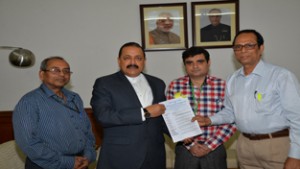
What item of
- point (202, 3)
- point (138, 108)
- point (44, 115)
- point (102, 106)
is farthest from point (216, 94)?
point (202, 3)

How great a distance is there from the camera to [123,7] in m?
3.59

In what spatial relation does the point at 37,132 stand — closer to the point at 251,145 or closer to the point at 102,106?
the point at 102,106

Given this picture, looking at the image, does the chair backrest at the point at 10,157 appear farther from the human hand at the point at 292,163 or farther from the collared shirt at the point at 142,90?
the human hand at the point at 292,163

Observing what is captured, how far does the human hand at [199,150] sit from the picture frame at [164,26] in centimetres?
170

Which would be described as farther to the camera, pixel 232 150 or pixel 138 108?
pixel 232 150

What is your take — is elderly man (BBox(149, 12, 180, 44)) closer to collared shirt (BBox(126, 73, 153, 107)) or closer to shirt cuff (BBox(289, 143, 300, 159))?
collared shirt (BBox(126, 73, 153, 107))

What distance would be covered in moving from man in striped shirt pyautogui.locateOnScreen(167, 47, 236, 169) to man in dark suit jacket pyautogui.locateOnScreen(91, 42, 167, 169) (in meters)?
0.30

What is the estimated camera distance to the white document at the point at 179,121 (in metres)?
2.17

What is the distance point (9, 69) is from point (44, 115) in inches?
82.7

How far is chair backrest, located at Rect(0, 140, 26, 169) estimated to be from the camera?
2658mm

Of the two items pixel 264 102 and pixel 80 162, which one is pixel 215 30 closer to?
pixel 264 102

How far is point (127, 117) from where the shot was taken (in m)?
1.97

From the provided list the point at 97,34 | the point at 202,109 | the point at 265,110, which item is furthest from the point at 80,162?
the point at 97,34

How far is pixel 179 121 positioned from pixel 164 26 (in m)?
1.80
